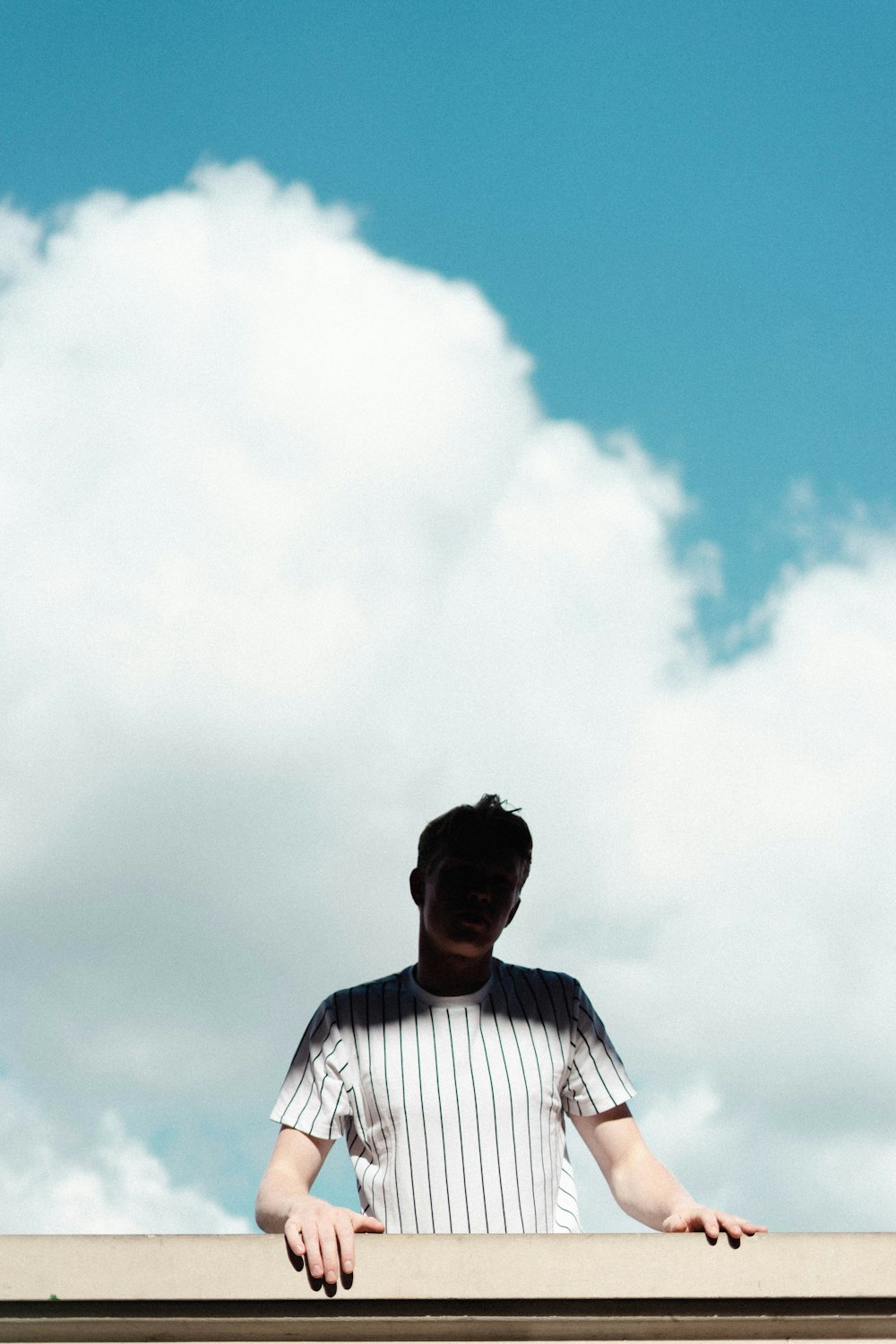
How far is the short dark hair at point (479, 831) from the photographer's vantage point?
246 cm

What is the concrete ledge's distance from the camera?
163 centimetres

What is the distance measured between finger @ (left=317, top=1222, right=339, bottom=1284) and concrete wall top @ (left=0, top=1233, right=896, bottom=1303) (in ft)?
0.09

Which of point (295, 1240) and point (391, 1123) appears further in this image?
point (391, 1123)

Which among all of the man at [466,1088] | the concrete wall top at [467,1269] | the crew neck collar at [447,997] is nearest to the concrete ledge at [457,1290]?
the concrete wall top at [467,1269]

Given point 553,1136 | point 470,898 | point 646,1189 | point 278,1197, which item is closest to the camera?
point 278,1197

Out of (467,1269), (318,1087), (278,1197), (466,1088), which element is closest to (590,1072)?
(466,1088)

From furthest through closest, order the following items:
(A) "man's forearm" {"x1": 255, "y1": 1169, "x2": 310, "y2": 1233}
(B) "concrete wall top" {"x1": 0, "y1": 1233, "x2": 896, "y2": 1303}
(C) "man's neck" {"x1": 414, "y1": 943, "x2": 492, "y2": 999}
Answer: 1. (C) "man's neck" {"x1": 414, "y1": 943, "x2": 492, "y2": 999}
2. (A) "man's forearm" {"x1": 255, "y1": 1169, "x2": 310, "y2": 1233}
3. (B) "concrete wall top" {"x1": 0, "y1": 1233, "x2": 896, "y2": 1303}

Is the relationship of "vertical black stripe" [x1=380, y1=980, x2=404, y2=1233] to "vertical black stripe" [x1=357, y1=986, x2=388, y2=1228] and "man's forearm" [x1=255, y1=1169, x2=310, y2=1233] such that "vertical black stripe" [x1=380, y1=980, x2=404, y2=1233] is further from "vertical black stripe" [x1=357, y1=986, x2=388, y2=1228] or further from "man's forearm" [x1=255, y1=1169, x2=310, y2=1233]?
"man's forearm" [x1=255, y1=1169, x2=310, y2=1233]

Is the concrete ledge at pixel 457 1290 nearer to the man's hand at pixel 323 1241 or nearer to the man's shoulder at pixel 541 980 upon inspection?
the man's hand at pixel 323 1241

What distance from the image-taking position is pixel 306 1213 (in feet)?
5.52

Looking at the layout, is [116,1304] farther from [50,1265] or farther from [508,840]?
[508,840]

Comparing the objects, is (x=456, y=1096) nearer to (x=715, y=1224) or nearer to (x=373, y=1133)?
(x=373, y=1133)

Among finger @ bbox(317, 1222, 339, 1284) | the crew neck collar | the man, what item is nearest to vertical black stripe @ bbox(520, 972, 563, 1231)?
the man

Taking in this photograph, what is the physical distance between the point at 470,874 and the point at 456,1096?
0.38 m
